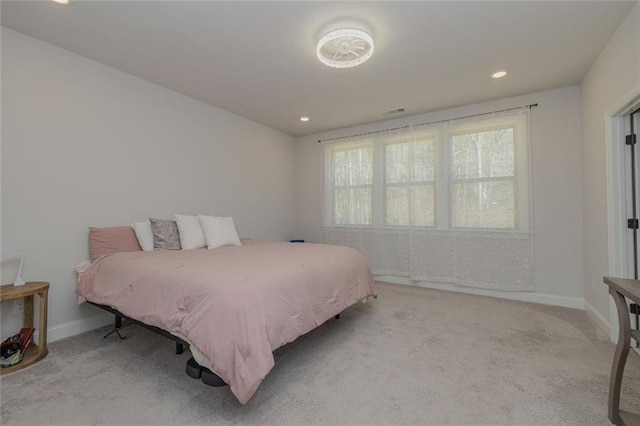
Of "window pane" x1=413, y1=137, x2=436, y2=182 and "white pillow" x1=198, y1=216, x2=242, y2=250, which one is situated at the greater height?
"window pane" x1=413, y1=137, x2=436, y2=182

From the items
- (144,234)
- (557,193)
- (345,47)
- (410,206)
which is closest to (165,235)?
(144,234)

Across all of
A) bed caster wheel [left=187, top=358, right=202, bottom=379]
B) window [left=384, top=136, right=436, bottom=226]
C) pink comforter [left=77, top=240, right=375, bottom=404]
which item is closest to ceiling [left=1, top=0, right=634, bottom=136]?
window [left=384, top=136, right=436, bottom=226]

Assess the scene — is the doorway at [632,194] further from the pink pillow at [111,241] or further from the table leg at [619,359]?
the pink pillow at [111,241]

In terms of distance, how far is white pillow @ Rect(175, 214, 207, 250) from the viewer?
3002 millimetres

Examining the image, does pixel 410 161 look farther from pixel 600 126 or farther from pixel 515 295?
pixel 515 295

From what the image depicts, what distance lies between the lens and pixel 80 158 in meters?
2.61

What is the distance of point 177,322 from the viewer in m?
1.64

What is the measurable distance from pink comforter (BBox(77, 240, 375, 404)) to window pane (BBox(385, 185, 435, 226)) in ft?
6.15

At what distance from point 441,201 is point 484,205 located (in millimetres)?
538

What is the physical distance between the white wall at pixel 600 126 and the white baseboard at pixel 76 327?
4819 millimetres

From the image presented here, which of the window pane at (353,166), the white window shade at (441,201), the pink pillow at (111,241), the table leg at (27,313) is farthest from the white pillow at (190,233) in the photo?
the window pane at (353,166)

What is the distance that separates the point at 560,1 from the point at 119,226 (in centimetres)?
422

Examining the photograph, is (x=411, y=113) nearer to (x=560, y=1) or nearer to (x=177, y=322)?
(x=560, y=1)

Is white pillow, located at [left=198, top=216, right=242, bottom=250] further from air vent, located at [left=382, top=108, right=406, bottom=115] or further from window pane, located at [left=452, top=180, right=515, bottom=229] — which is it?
window pane, located at [left=452, top=180, right=515, bottom=229]
